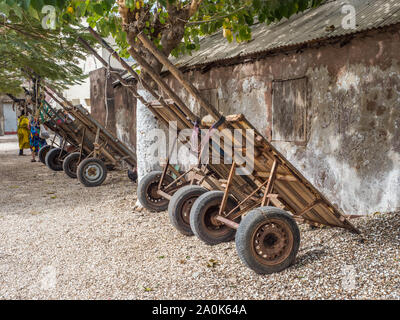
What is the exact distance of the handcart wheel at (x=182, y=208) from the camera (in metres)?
5.66

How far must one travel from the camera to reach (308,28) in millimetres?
7492

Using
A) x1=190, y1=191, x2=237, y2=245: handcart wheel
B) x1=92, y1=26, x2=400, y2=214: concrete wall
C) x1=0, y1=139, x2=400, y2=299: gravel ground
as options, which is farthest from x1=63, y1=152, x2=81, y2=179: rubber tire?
x1=190, y1=191, x2=237, y2=245: handcart wheel

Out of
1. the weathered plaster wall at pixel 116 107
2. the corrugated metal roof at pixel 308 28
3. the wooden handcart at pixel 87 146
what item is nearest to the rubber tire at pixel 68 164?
the wooden handcart at pixel 87 146

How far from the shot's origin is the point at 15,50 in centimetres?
991

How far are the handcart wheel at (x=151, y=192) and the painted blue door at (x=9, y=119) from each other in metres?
37.0

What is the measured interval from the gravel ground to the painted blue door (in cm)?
3627

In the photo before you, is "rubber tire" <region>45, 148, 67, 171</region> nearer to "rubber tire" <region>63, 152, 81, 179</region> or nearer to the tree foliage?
"rubber tire" <region>63, 152, 81, 179</region>

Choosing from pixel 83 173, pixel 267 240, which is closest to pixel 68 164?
pixel 83 173

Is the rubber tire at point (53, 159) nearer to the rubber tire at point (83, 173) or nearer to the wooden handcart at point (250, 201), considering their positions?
the rubber tire at point (83, 173)

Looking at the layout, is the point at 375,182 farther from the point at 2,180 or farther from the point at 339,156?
the point at 2,180

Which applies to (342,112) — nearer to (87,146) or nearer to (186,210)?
(186,210)

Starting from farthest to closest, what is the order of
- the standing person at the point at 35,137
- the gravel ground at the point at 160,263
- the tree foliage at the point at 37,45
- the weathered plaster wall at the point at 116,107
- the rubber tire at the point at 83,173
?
the standing person at the point at 35,137, the weathered plaster wall at the point at 116,107, the rubber tire at the point at 83,173, the tree foliage at the point at 37,45, the gravel ground at the point at 160,263

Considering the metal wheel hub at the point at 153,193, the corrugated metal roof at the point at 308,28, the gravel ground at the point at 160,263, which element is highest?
the corrugated metal roof at the point at 308,28

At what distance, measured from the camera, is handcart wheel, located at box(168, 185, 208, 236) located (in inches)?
223
